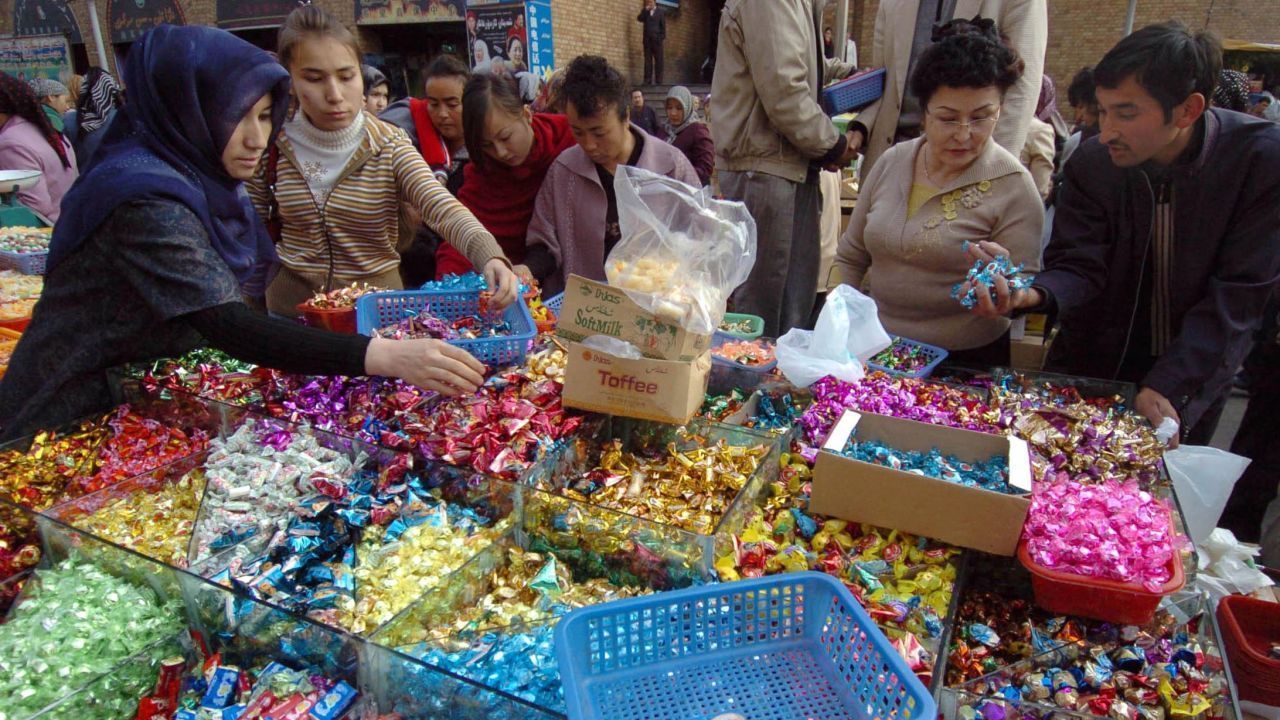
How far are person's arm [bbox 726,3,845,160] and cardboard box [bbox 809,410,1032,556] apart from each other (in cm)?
208

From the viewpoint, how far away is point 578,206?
322cm

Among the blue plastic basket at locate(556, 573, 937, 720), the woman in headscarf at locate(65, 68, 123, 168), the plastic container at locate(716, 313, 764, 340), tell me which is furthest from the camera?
the woman in headscarf at locate(65, 68, 123, 168)

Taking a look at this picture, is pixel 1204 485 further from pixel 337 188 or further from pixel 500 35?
pixel 500 35

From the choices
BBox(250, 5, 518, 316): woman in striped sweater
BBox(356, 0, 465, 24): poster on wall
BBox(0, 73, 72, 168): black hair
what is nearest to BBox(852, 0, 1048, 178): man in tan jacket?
BBox(250, 5, 518, 316): woman in striped sweater

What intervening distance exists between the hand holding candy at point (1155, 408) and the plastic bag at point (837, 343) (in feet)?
2.24

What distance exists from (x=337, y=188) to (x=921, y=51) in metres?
2.59

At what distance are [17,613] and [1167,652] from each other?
7.11 feet

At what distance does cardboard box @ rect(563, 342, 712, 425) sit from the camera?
158 cm

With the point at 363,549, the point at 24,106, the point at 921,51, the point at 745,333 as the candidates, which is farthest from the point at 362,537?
the point at 24,106

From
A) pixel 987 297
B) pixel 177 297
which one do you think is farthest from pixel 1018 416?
pixel 177 297

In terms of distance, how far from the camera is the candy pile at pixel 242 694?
1156 mm

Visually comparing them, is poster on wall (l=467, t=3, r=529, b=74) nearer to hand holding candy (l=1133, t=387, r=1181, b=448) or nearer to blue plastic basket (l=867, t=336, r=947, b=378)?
blue plastic basket (l=867, t=336, r=947, b=378)

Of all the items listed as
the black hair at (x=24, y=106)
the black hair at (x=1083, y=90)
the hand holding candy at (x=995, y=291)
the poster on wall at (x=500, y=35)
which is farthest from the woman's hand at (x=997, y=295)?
the poster on wall at (x=500, y=35)

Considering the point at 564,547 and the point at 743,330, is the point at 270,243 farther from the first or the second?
the point at 743,330
